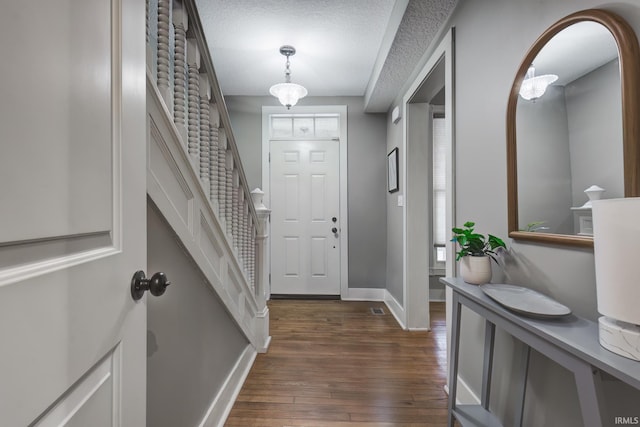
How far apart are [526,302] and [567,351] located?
0.77 feet

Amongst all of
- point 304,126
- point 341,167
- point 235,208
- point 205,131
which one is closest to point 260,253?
point 235,208

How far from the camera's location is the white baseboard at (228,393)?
1387 mm

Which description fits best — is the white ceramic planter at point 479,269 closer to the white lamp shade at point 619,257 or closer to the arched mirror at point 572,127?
the arched mirror at point 572,127

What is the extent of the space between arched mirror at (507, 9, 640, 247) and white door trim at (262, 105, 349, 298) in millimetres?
2462

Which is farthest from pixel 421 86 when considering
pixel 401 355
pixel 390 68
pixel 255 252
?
pixel 401 355

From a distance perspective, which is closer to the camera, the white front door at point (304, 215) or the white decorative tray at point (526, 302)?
the white decorative tray at point (526, 302)

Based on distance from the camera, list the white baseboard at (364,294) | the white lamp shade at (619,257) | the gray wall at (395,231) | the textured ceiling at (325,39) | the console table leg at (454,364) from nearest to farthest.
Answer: the white lamp shade at (619,257) < the console table leg at (454,364) < the textured ceiling at (325,39) < the gray wall at (395,231) < the white baseboard at (364,294)

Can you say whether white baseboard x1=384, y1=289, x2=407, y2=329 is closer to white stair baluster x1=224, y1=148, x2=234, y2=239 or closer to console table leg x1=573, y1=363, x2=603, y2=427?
white stair baluster x1=224, y1=148, x2=234, y2=239

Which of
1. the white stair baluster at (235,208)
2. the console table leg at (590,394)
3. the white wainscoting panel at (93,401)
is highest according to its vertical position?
the white stair baluster at (235,208)

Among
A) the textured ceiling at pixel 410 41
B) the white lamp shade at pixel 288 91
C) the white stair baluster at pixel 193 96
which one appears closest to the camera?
the white stair baluster at pixel 193 96

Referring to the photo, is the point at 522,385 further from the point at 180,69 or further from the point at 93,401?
the point at 180,69

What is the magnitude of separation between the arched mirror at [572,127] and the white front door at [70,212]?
121 centimetres

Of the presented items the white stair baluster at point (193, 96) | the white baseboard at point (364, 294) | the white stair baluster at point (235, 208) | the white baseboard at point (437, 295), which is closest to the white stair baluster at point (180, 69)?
the white stair baluster at point (193, 96)

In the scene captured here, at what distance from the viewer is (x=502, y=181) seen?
1.31 meters
